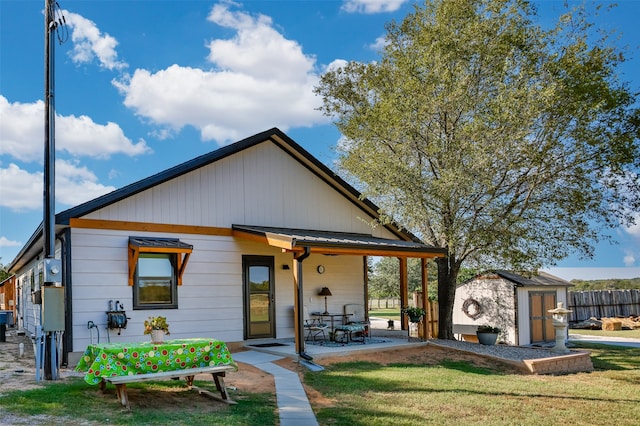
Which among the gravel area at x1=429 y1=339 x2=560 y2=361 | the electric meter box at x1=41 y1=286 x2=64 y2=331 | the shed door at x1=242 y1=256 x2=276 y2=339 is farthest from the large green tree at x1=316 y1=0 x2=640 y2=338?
the electric meter box at x1=41 y1=286 x2=64 y2=331

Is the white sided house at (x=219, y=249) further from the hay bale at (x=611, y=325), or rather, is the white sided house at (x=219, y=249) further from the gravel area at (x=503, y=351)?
the hay bale at (x=611, y=325)

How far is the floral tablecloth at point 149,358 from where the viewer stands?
6777 millimetres

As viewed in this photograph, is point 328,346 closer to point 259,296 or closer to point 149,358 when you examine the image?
point 259,296

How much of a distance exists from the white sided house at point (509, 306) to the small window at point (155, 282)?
10773 millimetres

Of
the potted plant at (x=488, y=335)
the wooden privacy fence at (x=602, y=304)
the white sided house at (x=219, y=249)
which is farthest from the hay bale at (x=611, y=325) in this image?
the white sided house at (x=219, y=249)

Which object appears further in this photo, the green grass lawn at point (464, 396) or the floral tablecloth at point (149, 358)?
the green grass lawn at point (464, 396)

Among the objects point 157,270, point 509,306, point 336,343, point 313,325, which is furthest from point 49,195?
point 509,306

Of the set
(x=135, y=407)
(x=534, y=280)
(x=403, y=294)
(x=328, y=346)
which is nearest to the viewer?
(x=135, y=407)

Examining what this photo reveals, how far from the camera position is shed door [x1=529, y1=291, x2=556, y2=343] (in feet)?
61.2

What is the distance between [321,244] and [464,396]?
4032 mm

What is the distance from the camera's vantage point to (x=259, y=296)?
1307cm

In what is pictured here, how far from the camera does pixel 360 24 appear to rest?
14.5m

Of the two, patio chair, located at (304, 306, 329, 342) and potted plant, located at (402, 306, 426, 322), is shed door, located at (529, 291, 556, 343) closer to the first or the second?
potted plant, located at (402, 306, 426, 322)

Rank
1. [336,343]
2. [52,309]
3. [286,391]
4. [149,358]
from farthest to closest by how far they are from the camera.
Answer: [336,343] < [52,309] < [286,391] < [149,358]
